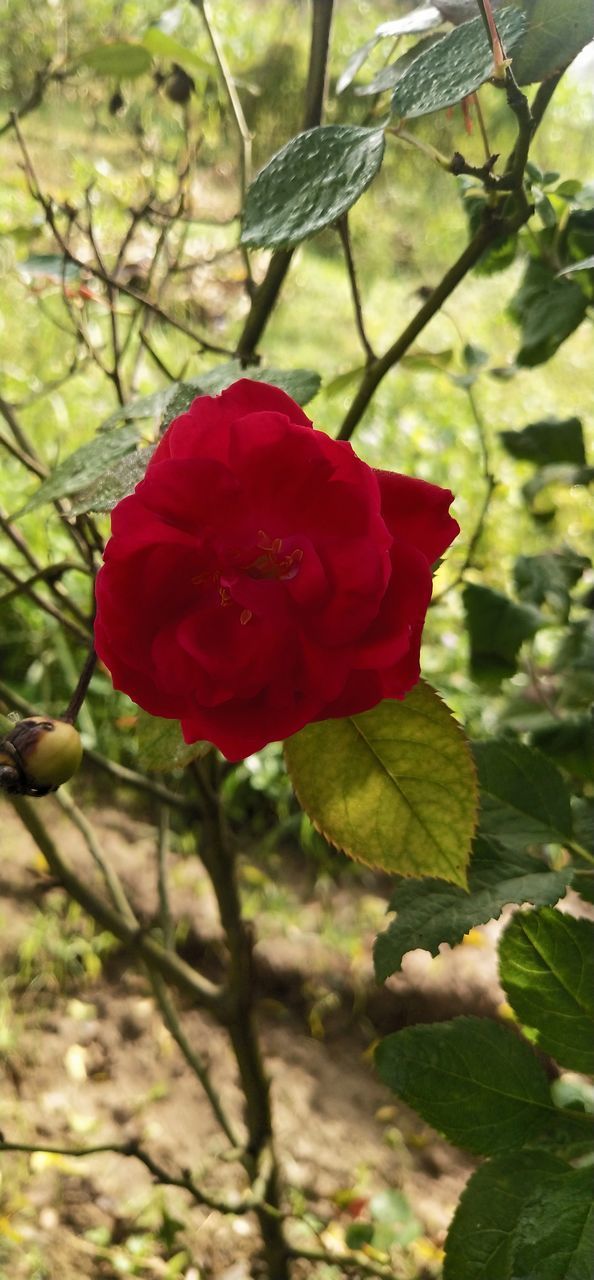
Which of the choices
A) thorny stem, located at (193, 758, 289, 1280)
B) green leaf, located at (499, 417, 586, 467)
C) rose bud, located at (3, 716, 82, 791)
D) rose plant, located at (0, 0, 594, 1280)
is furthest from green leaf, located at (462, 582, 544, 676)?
rose bud, located at (3, 716, 82, 791)

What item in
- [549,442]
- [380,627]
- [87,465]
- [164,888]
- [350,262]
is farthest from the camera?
[164,888]

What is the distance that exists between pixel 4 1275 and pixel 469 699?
1.19 meters

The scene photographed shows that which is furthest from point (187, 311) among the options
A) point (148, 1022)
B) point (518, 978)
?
point (518, 978)


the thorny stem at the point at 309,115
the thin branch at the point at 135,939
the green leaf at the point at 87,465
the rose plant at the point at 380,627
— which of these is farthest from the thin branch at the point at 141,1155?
the thorny stem at the point at 309,115

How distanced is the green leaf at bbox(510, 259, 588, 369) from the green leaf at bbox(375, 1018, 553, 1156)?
417mm

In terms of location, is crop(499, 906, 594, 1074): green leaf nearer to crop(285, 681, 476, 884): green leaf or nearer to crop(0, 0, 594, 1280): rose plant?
crop(0, 0, 594, 1280): rose plant

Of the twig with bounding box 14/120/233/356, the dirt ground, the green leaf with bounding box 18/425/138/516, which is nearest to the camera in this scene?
the green leaf with bounding box 18/425/138/516

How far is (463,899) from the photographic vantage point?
44 cm

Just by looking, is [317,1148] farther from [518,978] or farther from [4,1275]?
[518,978]

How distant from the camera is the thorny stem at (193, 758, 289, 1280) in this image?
734 mm

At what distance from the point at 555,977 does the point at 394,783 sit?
166 mm

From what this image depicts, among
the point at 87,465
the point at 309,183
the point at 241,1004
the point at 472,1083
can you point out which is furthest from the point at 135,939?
the point at 309,183

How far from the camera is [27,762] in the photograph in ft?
1.06

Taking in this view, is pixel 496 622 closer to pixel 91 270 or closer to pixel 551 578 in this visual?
pixel 551 578
